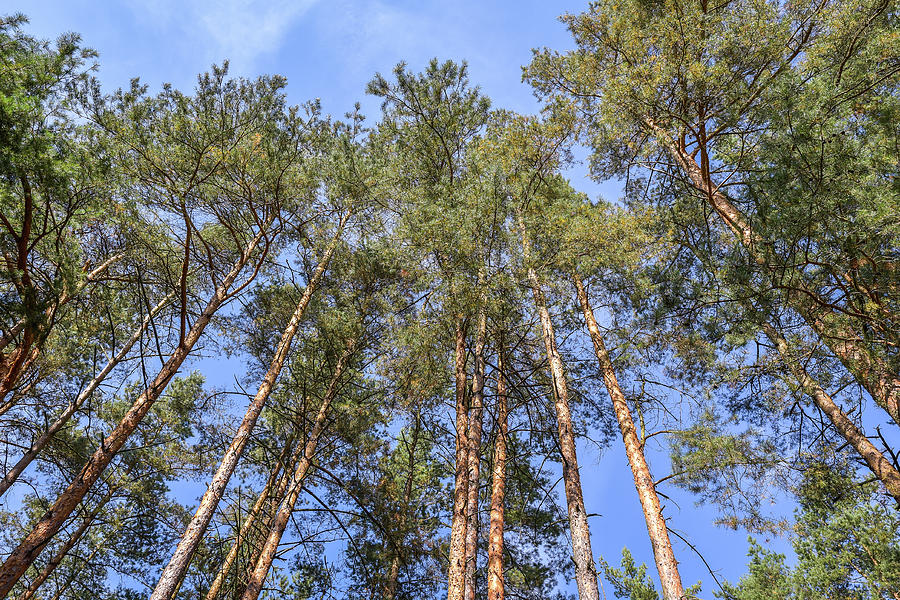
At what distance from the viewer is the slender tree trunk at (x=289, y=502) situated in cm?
648

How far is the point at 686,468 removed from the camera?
7.51 m

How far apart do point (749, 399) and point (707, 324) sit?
6.30ft

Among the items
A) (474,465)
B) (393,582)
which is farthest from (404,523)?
(474,465)

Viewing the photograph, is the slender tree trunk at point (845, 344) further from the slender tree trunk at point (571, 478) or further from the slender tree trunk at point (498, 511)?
the slender tree trunk at point (498, 511)

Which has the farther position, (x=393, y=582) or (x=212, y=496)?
(x=393, y=582)

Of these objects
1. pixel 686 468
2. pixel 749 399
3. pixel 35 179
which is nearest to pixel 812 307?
pixel 749 399

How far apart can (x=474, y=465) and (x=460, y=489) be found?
1.28 feet

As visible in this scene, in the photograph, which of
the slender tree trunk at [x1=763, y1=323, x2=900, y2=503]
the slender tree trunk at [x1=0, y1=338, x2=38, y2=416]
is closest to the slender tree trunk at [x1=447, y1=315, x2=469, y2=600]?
the slender tree trunk at [x1=763, y1=323, x2=900, y2=503]

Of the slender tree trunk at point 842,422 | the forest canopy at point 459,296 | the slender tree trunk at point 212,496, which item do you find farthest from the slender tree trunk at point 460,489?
the slender tree trunk at point 842,422

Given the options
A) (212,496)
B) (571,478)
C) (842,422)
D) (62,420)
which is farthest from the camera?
(842,422)

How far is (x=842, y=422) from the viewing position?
6328mm

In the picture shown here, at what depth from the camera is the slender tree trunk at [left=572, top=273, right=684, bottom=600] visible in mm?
5531

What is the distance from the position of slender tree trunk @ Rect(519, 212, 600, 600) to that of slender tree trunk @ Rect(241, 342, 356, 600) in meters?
3.75

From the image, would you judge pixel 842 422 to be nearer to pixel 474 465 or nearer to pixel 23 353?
pixel 474 465
